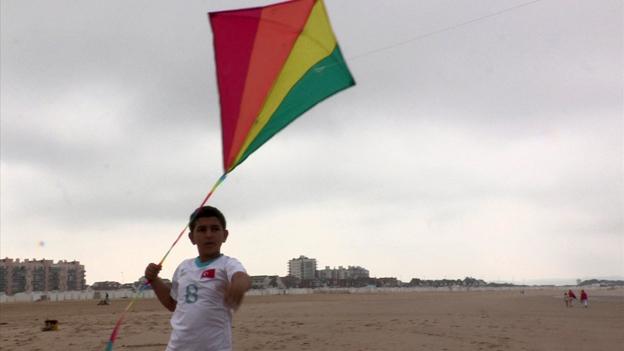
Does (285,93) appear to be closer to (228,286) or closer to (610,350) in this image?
(228,286)

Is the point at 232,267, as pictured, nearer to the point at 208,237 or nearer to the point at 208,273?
the point at 208,273

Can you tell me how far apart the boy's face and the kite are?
27.2 inches

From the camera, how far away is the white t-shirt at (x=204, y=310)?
10.3 ft

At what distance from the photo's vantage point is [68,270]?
163500 mm

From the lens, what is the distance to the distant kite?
3.71 m

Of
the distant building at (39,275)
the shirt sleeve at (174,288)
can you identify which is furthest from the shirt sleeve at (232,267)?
the distant building at (39,275)

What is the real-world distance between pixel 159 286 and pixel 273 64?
69.5 inches

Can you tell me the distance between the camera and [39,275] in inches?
6166

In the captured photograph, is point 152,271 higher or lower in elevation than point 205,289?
higher

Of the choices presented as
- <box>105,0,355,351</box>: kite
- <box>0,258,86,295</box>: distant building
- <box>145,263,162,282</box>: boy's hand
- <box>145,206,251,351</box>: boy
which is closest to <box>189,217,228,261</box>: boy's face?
<box>145,206,251,351</box>: boy

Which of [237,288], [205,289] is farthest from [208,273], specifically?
[237,288]

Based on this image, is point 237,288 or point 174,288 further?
point 174,288

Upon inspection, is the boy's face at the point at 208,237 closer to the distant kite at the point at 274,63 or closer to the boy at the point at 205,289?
the boy at the point at 205,289

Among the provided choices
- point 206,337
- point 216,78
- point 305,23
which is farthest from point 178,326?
point 305,23
